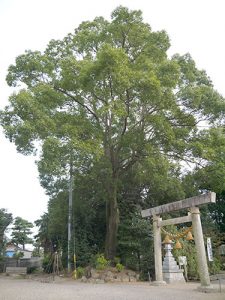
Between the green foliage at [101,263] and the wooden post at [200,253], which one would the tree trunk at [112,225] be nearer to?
the green foliage at [101,263]

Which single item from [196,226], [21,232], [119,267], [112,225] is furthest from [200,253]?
[21,232]

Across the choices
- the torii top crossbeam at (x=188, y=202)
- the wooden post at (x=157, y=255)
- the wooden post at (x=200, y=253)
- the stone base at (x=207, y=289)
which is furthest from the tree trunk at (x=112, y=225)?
the stone base at (x=207, y=289)

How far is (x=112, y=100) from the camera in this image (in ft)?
49.8

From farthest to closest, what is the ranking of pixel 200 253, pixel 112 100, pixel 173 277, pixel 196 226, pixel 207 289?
pixel 112 100
pixel 173 277
pixel 196 226
pixel 200 253
pixel 207 289

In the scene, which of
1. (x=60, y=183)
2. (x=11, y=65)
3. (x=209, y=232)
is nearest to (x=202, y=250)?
(x=209, y=232)

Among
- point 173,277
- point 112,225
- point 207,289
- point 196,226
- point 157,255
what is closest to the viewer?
point 207,289

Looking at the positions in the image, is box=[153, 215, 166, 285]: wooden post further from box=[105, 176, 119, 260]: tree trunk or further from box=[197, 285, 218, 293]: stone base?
box=[105, 176, 119, 260]: tree trunk

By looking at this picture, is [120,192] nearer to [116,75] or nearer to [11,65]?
[116,75]

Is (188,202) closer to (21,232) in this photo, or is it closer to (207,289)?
(207,289)

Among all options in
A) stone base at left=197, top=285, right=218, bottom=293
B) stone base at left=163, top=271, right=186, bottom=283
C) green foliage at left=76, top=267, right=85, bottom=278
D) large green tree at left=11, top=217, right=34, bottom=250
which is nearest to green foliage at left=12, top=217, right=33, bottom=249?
large green tree at left=11, top=217, right=34, bottom=250

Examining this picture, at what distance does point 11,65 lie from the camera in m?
17.1

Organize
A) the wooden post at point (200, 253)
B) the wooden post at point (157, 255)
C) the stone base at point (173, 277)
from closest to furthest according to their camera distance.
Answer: the wooden post at point (200, 253) < the wooden post at point (157, 255) < the stone base at point (173, 277)

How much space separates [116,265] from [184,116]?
8763 mm

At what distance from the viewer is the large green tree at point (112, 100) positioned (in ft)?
46.4
